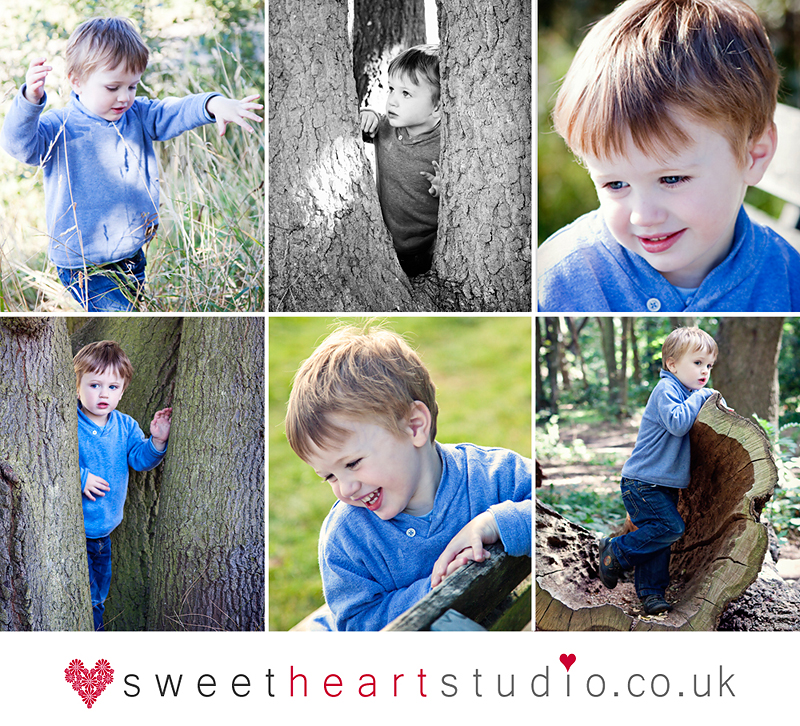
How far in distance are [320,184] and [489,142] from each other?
521 mm

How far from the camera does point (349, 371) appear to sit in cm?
206

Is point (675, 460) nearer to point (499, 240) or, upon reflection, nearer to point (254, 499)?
point (499, 240)

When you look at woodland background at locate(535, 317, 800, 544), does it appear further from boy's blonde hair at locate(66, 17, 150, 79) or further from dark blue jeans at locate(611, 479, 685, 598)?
boy's blonde hair at locate(66, 17, 150, 79)

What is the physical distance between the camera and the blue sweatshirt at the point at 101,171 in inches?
84.2

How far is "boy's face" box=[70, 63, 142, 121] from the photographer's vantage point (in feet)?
6.95

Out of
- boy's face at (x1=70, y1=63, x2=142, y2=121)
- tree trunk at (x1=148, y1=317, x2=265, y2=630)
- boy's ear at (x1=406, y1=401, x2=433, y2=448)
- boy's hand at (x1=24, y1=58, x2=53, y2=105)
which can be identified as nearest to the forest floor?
boy's ear at (x1=406, y1=401, x2=433, y2=448)

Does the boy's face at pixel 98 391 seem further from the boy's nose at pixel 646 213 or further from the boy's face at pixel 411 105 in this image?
the boy's nose at pixel 646 213

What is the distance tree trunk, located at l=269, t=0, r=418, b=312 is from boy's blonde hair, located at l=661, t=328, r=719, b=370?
760mm

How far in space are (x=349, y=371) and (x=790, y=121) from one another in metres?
1.43

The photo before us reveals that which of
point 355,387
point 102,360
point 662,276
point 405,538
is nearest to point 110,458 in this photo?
point 102,360

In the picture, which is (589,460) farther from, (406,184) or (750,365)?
(406,184)

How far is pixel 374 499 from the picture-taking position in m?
2.06
